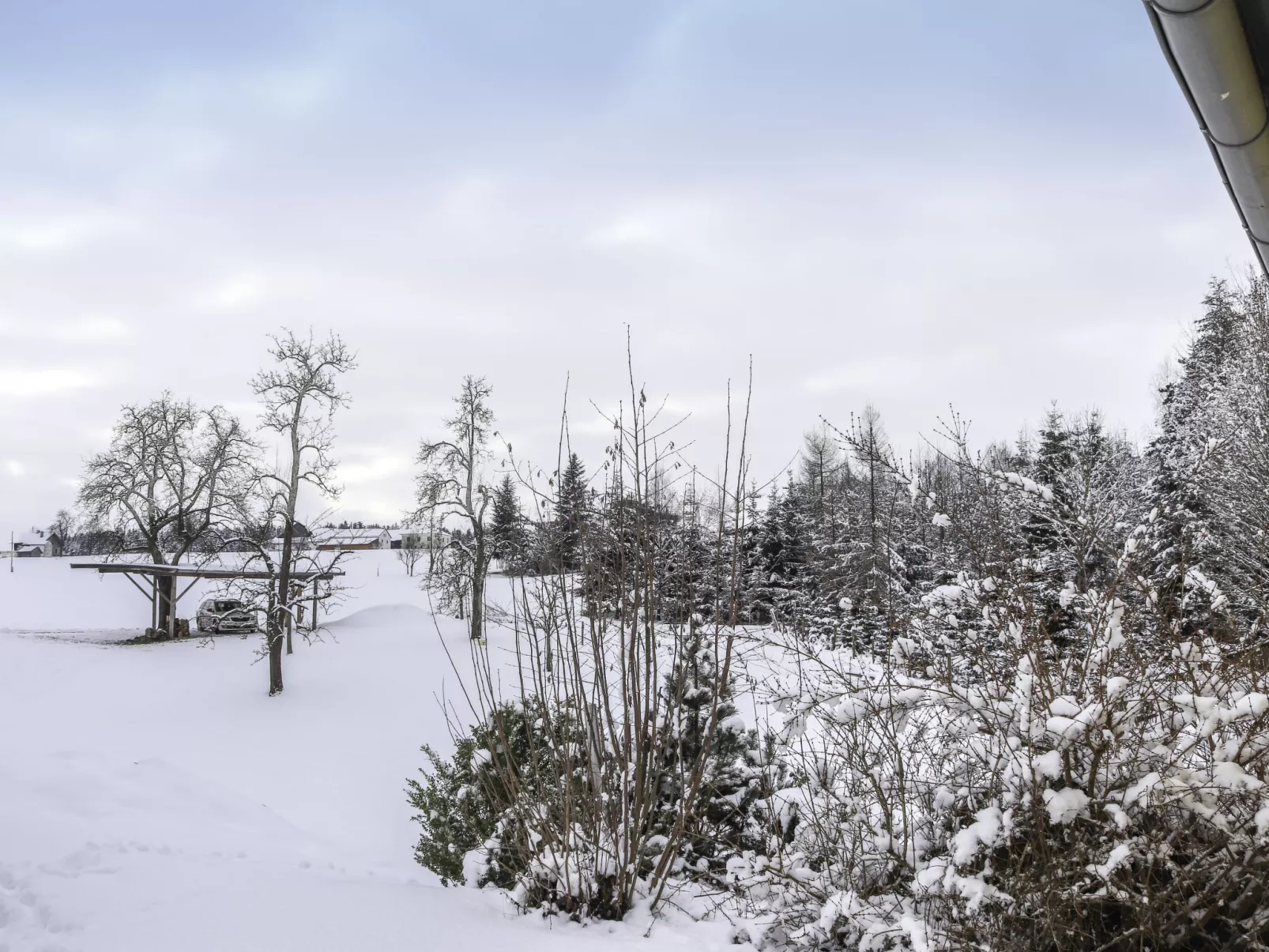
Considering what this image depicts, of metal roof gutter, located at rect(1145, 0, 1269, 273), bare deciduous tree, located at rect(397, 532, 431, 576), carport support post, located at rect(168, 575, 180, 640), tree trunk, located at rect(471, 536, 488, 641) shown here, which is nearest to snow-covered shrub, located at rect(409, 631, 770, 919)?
tree trunk, located at rect(471, 536, 488, 641)

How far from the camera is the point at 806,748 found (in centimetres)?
612

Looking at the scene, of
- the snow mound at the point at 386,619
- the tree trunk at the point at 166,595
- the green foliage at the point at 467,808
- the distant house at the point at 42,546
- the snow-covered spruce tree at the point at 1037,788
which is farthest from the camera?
the distant house at the point at 42,546

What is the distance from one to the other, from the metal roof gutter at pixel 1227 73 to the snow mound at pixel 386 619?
2706cm

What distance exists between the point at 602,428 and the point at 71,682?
19.2 m

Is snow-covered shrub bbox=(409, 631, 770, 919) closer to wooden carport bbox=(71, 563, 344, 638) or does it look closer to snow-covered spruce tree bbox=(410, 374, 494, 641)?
wooden carport bbox=(71, 563, 344, 638)

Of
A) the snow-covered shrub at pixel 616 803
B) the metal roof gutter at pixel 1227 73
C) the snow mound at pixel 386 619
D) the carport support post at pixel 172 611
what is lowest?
the snow mound at pixel 386 619

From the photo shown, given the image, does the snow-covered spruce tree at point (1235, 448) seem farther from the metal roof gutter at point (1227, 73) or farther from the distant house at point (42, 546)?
the distant house at point (42, 546)

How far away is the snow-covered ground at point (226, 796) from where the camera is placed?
3.63m

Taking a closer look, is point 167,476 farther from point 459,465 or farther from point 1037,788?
point 1037,788

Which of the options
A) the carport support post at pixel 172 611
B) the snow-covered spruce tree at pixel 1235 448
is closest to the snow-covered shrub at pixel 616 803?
the snow-covered spruce tree at pixel 1235 448

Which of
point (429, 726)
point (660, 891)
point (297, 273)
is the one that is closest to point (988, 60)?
point (660, 891)

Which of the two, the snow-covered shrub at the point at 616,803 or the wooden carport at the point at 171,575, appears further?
the wooden carport at the point at 171,575

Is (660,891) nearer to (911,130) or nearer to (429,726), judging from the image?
(911,130)

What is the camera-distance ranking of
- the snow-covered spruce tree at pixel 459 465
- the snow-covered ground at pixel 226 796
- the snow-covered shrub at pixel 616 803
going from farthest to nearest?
the snow-covered spruce tree at pixel 459 465
the snow-covered shrub at pixel 616 803
the snow-covered ground at pixel 226 796
